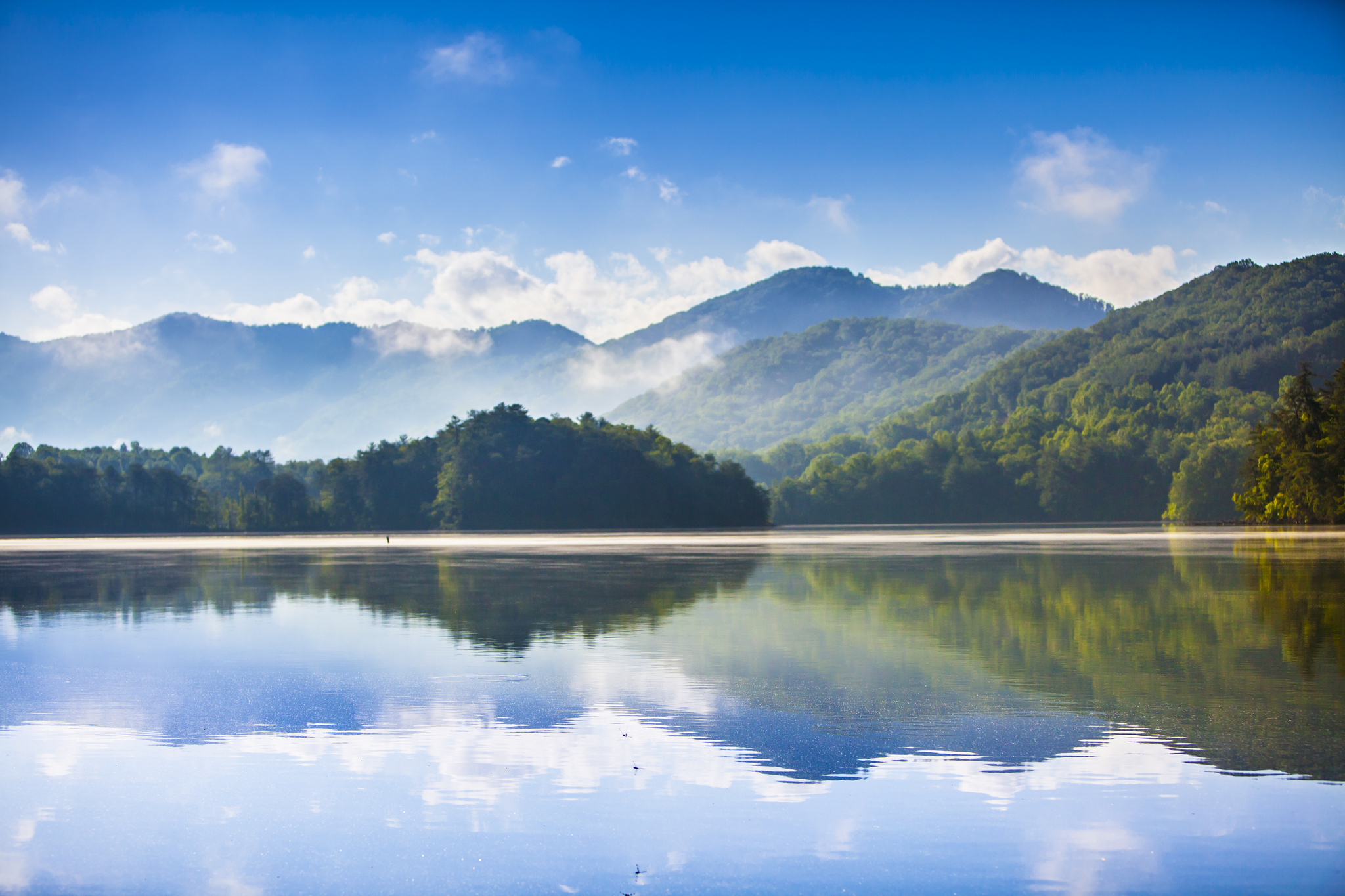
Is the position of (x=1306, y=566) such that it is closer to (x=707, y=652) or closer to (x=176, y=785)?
(x=707, y=652)

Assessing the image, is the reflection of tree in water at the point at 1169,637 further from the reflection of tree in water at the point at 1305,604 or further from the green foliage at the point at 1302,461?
the green foliage at the point at 1302,461

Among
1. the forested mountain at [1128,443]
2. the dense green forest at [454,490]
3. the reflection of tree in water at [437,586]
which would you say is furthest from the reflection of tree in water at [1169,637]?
the forested mountain at [1128,443]

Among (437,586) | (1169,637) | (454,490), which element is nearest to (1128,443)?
(454,490)

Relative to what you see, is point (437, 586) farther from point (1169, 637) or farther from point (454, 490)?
point (454, 490)

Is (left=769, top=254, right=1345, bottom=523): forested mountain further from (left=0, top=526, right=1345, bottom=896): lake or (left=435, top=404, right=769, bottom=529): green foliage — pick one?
(left=0, top=526, right=1345, bottom=896): lake

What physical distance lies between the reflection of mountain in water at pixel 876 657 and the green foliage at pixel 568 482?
300 ft

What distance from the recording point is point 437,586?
95.6ft

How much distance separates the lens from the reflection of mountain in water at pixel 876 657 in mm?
10203

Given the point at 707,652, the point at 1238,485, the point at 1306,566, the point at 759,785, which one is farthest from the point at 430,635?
the point at 1238,485

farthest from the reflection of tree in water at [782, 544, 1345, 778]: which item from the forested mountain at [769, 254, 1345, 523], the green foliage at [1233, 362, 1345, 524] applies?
the forested mountain at [769, 254, 1345, 523]

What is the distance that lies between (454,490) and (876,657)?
368 ft

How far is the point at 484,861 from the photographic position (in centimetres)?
698

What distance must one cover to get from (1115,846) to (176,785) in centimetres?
697

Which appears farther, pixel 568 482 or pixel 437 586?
pixel 568 482
